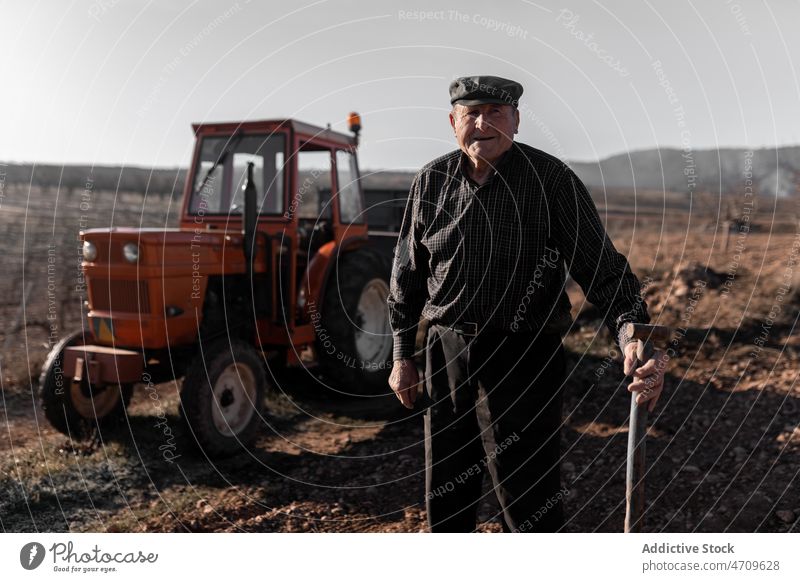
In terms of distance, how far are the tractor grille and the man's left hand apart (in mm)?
3680

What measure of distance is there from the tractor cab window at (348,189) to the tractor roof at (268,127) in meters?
0.31

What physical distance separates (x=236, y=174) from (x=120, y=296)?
1441 mm

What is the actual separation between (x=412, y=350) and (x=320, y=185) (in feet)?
14.7

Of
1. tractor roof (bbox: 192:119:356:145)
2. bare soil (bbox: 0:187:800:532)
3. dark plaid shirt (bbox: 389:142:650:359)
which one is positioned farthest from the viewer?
tractor roof (bbox: 192:119:356:145)

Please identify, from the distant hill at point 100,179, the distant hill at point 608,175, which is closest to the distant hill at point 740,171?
the distant hill at point 608,175

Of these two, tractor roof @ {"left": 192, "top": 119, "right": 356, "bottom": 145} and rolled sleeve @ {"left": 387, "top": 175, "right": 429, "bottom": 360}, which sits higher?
tractor roof @ {"left": 192, "top": 119, "right": 356, "bottom": 145}

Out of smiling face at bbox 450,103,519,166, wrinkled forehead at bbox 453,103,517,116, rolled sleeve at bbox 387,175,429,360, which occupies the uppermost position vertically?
wrinkled forehead at bbox 453,103,517,116

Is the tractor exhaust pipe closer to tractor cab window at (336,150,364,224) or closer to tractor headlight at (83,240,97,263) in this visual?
tractor headlight at (83,240,97,263)

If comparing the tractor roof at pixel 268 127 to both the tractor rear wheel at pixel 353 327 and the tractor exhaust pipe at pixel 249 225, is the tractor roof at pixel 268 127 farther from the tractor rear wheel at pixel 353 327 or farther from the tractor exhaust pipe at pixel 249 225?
the tractor rear wheel at pixel 353 327

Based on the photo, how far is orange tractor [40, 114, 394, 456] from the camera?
16.2ft

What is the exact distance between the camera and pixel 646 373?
2154mm

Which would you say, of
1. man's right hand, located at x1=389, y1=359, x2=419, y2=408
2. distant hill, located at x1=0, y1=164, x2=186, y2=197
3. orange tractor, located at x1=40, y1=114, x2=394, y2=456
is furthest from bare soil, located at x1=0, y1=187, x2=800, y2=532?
distant hill, located at x1=0, y1=164, x2=186, y2=197

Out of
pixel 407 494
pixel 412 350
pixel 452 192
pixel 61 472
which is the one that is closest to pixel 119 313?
pixel 61 472

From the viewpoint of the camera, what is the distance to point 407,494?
174 inches
